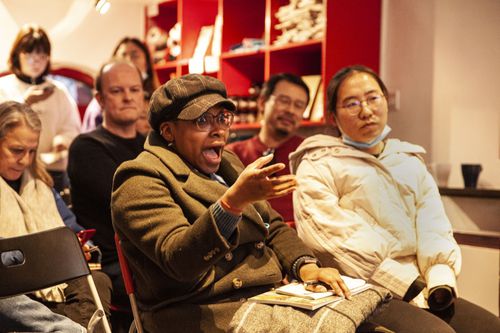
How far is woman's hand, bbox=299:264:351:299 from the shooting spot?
1.66 meters

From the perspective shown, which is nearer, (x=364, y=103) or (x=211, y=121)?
(x=211, y=121)

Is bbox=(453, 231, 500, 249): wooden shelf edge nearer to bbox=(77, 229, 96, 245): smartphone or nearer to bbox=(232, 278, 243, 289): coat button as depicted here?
bbox=(232, 278, 243, 289): coat button

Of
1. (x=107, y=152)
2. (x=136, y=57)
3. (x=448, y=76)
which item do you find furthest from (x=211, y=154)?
(x=136, y=57)

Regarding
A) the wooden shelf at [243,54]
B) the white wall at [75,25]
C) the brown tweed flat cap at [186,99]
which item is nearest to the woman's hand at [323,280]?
the brown tweed flat cap at [186,99]

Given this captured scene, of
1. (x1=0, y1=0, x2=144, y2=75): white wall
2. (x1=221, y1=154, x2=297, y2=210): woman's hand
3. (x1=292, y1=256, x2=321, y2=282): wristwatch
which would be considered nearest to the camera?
(x1=221, y1=154, x2=297, y2=210): woman's hand

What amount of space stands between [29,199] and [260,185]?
4.68 ft

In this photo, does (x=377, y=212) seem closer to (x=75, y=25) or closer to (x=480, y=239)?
(x=480, y=239)

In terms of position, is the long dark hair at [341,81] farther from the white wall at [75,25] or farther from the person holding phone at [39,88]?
the white wall at [75,25]

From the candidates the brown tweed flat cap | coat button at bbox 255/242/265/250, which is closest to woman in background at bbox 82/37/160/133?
the brown tweed flat cap

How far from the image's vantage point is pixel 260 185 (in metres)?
1.44

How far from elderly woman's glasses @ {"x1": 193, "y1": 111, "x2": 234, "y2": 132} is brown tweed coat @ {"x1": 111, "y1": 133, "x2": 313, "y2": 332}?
0.12m

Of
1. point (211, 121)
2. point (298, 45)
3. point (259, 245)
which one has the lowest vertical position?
point (259, 245)

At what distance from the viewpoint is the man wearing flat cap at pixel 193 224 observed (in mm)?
1511

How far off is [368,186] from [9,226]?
1.35 meters
